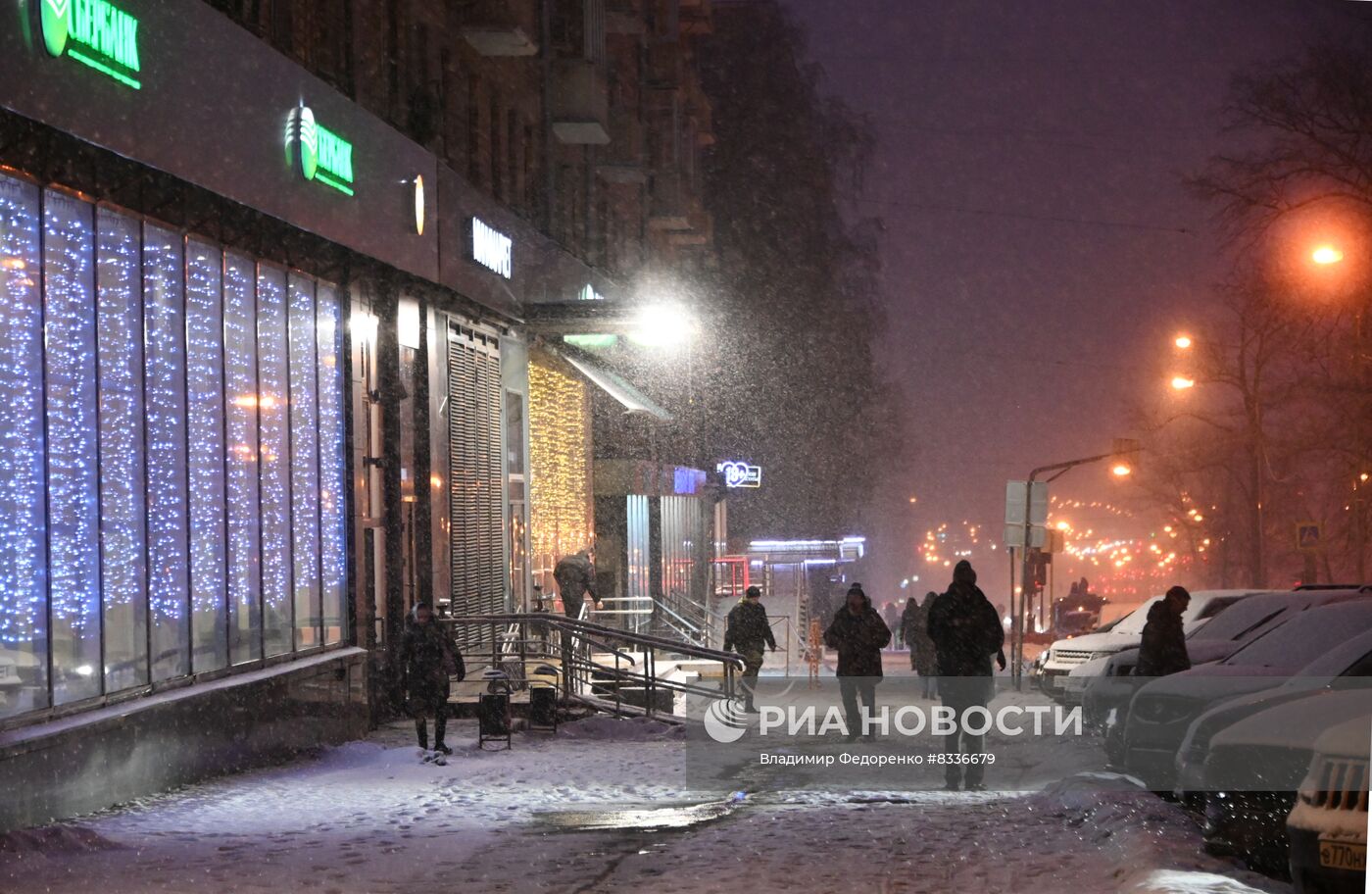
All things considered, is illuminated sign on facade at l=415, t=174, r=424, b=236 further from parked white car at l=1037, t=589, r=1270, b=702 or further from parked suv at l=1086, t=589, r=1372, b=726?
parked white car at l=1037, t=589, r=1270, b=702

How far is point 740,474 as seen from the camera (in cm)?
4766

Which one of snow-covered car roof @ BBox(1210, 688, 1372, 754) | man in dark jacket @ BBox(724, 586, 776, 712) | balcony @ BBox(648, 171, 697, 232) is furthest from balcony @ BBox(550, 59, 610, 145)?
snow-covered car roof @ BBox(1210, 688, 1372, 754)

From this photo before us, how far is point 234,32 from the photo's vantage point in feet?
43.5

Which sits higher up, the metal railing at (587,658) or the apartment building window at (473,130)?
the apartment building window at (473,130)

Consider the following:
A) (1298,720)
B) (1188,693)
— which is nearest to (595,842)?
(1298,720)

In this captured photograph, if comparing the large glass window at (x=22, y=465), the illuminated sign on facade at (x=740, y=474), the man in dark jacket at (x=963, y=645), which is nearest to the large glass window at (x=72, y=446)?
the large glass window at (x=22, y=465)

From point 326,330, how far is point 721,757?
5917mm

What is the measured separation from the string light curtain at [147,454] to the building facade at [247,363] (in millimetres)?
32

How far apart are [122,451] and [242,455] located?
2492 millimetres

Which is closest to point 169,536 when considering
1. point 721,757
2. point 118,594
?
point 118,594

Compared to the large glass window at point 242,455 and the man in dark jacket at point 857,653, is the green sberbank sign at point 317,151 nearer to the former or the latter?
the large glass window at point 242,455

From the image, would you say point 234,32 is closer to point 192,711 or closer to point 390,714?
point 192,711

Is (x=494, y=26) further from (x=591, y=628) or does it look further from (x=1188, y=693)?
(x=1188, y=693)

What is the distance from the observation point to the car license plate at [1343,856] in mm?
6734
